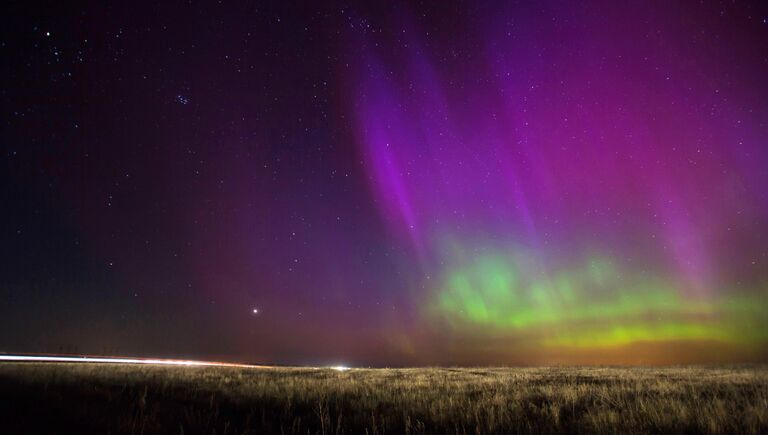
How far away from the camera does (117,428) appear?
6.14 m

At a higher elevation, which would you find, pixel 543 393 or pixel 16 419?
pixel 16 419

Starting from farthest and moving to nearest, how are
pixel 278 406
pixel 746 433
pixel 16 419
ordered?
pixel 278 406 → pixel 16 419 → pixel 746 433

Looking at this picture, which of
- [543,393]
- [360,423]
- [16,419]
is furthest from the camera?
[543,393]

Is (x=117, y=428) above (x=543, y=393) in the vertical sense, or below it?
above

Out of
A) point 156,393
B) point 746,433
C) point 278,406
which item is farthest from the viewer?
point 156,393

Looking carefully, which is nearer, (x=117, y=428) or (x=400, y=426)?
(x=117, y=428)

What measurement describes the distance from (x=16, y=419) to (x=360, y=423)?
516cm

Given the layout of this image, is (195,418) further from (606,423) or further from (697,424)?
(697,424)

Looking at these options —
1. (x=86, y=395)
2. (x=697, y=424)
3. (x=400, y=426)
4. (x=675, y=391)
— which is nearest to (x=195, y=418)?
(x=400, y=426)

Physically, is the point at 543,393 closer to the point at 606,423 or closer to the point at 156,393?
the point at 606,423

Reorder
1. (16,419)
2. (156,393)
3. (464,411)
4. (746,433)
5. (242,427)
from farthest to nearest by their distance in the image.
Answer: (156,393) < (464,411) < (242,427) < (16,419) < (746,433)

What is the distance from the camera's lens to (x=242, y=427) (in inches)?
272

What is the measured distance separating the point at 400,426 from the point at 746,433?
193 inches

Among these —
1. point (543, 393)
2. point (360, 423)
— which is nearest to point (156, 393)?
point (360, 423)
